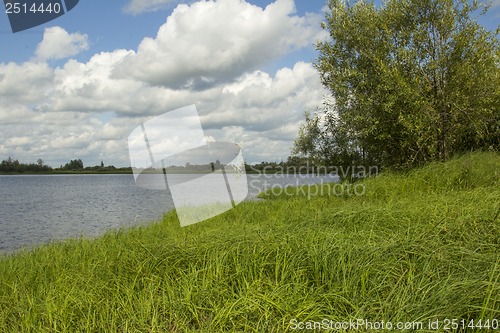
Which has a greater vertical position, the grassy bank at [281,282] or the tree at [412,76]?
the tree at [412,76]

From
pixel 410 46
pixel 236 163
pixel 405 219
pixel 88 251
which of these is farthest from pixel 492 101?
pixel 88 251

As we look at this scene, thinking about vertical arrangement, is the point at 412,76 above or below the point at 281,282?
above

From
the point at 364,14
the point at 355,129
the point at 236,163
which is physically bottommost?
the point at 236,163

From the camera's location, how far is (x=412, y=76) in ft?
57.9

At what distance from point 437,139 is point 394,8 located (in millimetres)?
6647

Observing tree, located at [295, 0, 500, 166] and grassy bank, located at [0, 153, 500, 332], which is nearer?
grassy bank, located at [0, 153, 500, 332]

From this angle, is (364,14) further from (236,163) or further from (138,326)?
(138,326)

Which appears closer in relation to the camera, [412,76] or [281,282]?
[281,282]

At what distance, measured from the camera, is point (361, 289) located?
14.7 ft

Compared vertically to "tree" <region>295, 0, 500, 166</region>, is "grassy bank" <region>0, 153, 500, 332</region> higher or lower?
lower

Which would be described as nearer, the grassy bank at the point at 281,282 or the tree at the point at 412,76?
the grassy bank at the point at 281,282

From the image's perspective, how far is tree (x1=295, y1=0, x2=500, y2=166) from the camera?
55.5 feet

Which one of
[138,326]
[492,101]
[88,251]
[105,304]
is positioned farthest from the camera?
[492,101]

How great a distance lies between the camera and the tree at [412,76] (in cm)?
1691
